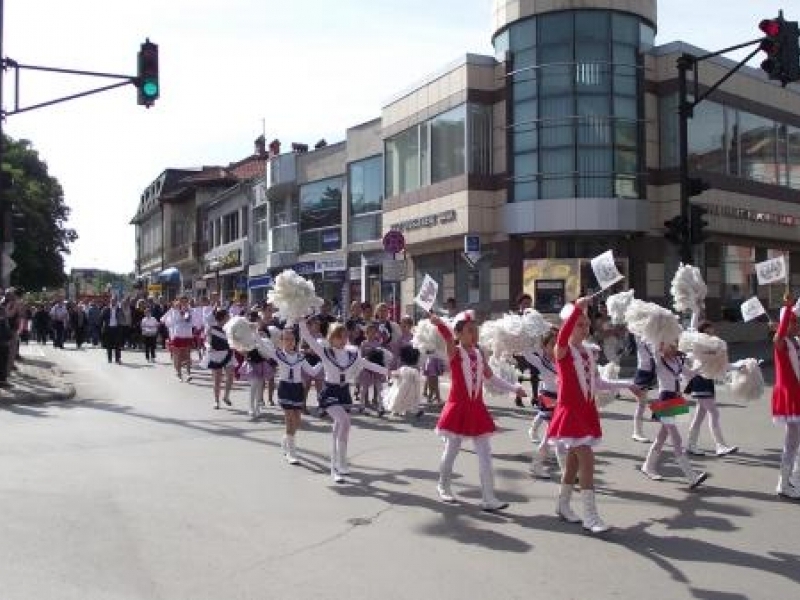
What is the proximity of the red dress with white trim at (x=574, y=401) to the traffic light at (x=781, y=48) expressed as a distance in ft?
33.6

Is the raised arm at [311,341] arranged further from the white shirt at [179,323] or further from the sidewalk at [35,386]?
the white shirt at [179,323]

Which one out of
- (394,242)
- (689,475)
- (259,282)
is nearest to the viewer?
(689,475)

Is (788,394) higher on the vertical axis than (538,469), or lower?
higher

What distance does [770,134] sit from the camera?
31.2 meters

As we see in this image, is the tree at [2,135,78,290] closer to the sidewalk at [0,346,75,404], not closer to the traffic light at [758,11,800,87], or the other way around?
the sidewalk at [0,346,75,404]

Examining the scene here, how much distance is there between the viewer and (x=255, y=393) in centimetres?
1402

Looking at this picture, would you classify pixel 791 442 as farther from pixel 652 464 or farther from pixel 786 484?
pixel 652 464

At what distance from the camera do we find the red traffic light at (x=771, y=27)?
1523cm

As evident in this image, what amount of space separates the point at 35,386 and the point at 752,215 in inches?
892

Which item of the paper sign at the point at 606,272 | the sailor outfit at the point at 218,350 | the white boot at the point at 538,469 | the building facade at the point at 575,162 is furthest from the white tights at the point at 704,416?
the building facade at the point at 575,162

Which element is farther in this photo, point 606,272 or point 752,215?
point 752,215

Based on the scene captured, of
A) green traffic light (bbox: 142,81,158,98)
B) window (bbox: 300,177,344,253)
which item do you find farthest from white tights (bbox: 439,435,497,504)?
window (bbox: 300,177,344,253)

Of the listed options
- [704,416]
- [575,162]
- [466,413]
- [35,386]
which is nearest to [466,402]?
[466,413]

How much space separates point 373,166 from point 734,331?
14123 mm
